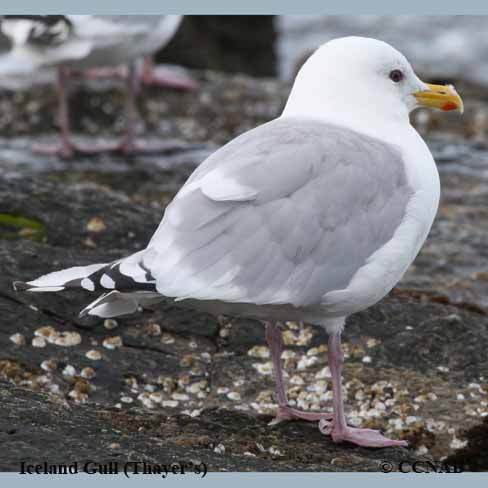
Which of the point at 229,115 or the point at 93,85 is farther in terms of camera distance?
the point at 93,85

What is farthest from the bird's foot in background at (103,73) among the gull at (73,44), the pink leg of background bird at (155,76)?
the gull at (73,44)

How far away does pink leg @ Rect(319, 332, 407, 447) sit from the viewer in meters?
4.11

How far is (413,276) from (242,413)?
1628 mm

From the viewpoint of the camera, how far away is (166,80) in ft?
32.0

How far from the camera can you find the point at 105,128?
9.07 m

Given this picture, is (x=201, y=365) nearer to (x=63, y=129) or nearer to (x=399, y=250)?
(x=399, y=250)

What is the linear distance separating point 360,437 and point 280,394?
376 mm

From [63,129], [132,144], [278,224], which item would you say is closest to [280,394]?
[278,224]

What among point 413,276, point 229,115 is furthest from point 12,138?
point 413,276

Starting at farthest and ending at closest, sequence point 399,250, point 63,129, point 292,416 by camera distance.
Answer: point 63,129 < point 292,416 < point 399,250

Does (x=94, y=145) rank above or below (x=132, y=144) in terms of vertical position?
below

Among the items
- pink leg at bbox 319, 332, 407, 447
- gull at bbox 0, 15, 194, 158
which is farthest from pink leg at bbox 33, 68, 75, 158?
pink leg at bbox 319, 332, 407, 447

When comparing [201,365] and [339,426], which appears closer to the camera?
[339,426]

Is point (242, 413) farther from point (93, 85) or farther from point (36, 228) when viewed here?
point (93, 85)
